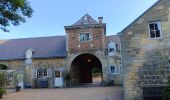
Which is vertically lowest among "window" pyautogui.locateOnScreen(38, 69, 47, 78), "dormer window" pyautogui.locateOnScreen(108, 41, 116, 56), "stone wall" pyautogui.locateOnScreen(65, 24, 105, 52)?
"window" pyautogui.locateOnScreen(38, 69, 47, 78)

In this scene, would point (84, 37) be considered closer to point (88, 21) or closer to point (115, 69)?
point (88, 21)

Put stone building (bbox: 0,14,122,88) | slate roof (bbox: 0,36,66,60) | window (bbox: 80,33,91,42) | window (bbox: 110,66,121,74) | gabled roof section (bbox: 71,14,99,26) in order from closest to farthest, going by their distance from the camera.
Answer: window (bbox: 110,66,121,74) < stone building (bbox: 0,14,122,88) < window (bbox: 80,33,91,42) < gabled roof section (bbox: 71,14,99,26) < slate roof (bbox: 0,36,66,60)

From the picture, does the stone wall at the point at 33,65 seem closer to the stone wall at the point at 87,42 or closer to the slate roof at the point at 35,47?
the slate roof at the point at 35,47

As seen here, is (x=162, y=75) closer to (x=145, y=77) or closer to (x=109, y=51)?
(x=145, y=77)

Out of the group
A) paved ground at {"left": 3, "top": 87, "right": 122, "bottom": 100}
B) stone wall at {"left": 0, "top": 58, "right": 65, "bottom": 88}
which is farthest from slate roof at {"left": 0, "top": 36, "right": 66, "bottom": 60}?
paved ground at {"left": 3, "top": 87, "right": 122, "bottom": 100}

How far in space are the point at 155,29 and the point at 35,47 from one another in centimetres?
1946

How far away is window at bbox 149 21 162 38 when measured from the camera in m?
15.4

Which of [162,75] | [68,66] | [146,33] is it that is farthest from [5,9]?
[68,66]

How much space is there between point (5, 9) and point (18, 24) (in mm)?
1254

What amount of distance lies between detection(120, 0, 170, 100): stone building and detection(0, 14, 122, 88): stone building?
1263 cm

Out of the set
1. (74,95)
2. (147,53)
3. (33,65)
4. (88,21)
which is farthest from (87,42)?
(147,53)

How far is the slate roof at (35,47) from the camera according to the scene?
99.2 feet

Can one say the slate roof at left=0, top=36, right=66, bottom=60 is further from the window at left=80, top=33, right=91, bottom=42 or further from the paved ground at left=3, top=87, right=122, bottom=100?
the paved ground at left=3, top=87, right=122, bottom=100

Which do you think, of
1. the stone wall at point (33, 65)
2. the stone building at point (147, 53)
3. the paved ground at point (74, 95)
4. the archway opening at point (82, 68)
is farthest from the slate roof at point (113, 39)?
the stone building at point (147, 53)
